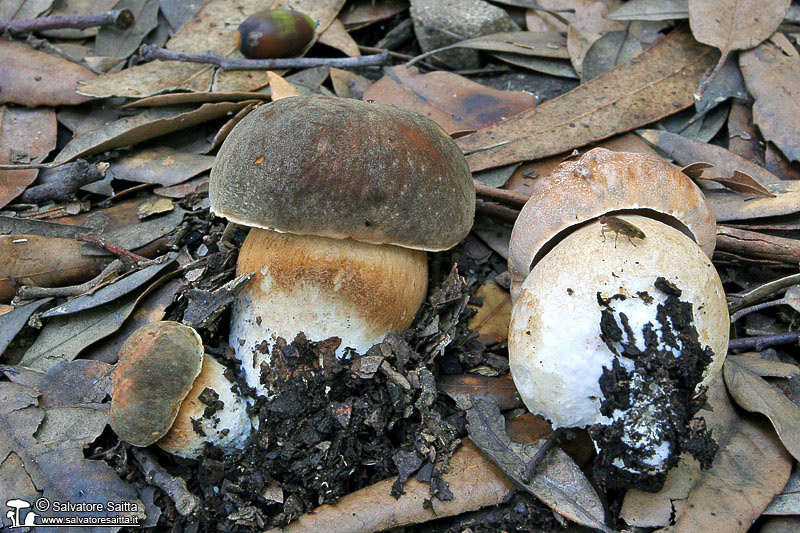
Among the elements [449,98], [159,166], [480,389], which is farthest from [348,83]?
[480,389]

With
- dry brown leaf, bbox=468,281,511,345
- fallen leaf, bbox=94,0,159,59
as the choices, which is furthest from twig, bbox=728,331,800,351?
fallen leaf, bbox=94,0,159,59

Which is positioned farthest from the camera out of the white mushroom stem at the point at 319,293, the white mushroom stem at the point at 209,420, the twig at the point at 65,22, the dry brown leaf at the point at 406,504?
the twig at the point at 65,22

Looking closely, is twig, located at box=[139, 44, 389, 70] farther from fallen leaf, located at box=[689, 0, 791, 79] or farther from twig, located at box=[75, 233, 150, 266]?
fallen leaf, located at box=[689, 0, 791, 79]

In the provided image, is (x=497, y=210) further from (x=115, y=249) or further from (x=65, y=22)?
(x=65, y=22)

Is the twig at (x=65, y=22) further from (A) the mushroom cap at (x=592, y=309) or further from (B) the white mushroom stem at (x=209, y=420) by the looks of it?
(A) the mushroom cap at (x=592, y=309)

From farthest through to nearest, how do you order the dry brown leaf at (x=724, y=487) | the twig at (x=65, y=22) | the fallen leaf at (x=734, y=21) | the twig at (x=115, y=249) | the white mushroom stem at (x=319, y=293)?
the twig at (x=65, y=22) → the fallen leaf at (x=734, y=21) → the twig at (x=115, y=249) → the white mushroom stem at (x=319, y=293) → the dry brown leaf at (x=724, y=487)

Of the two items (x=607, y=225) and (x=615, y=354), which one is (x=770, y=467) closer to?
(x=615, y=354)

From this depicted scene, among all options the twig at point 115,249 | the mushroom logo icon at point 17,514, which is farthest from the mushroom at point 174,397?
the twig at point 115,249
